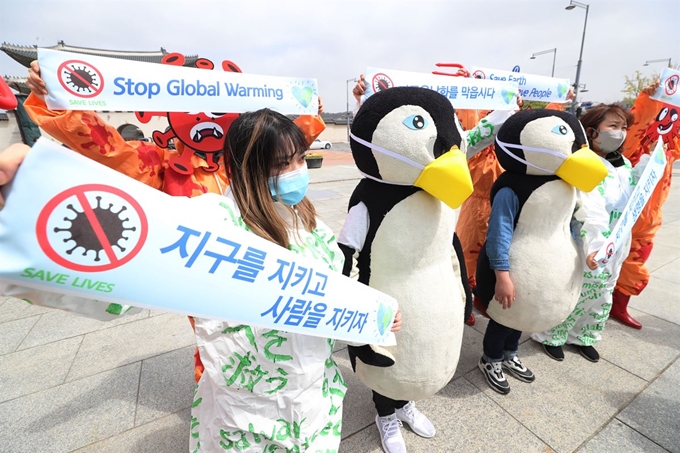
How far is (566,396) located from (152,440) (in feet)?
8.56

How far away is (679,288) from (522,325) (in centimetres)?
310

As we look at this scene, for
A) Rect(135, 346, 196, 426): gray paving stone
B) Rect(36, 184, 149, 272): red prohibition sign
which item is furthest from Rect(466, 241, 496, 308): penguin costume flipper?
Rect(135, 346, 196, 426): gray paving stone

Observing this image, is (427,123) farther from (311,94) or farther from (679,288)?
(679,288)

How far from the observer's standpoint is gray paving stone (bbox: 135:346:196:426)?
2.05 m

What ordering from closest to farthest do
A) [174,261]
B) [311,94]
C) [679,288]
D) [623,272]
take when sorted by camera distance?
[174,261]
[311,94]
[623,272]
[679,288]

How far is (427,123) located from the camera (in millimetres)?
1353

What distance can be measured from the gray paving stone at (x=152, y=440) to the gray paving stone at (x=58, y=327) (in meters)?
1.10

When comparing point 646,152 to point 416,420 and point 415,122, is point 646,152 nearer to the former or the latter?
point 415,122

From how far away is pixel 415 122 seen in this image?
53.1 inches

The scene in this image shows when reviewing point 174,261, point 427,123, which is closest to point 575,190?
point 427,123

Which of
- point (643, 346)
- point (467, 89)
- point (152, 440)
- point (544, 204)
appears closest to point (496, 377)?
point (544, 204)

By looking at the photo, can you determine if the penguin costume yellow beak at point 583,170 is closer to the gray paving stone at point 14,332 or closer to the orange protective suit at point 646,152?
the orange protective suit at point 646,152

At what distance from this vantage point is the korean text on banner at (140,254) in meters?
0.59

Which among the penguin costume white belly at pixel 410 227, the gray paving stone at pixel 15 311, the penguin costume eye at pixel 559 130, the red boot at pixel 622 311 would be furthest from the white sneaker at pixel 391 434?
the gray paving stone at pixel 15 311
